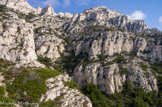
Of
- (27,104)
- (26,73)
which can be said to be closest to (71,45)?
(26,73)

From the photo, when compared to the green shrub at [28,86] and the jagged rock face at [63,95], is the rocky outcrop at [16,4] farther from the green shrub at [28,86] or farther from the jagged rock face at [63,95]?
the jagged rock face at [63,95]

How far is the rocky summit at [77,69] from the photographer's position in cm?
4407

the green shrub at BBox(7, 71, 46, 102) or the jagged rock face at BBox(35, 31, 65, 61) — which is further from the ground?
the jagged rock face at BBox(35, 31, 65, 61)

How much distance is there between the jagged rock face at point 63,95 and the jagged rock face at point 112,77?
2463 cm

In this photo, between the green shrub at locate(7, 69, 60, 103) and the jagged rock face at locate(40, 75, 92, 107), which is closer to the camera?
the green shrub at locate(7, 69, 60, 103)

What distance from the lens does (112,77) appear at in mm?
69688

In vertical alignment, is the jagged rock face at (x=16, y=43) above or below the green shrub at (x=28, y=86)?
above

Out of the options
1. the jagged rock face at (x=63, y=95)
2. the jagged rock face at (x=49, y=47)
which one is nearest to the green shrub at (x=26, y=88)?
the jagged rock face at (x=63, y=95)

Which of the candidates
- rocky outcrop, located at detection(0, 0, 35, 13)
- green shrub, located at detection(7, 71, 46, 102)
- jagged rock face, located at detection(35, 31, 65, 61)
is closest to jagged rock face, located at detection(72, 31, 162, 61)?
jagged rock face, located at detection(35, 31, 65, 61)

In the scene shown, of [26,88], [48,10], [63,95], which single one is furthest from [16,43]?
[48,10]

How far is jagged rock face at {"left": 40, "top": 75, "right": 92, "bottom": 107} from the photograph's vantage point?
141 ft

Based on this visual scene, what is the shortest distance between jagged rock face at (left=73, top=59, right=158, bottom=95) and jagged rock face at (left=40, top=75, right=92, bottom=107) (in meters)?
24.6

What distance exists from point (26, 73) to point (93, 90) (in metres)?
32.7

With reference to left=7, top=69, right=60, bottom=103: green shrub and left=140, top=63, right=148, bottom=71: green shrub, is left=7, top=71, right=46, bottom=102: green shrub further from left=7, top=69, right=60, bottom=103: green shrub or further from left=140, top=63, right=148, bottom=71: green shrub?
left=140, top=63, right=148, bottom=71: green shrub
